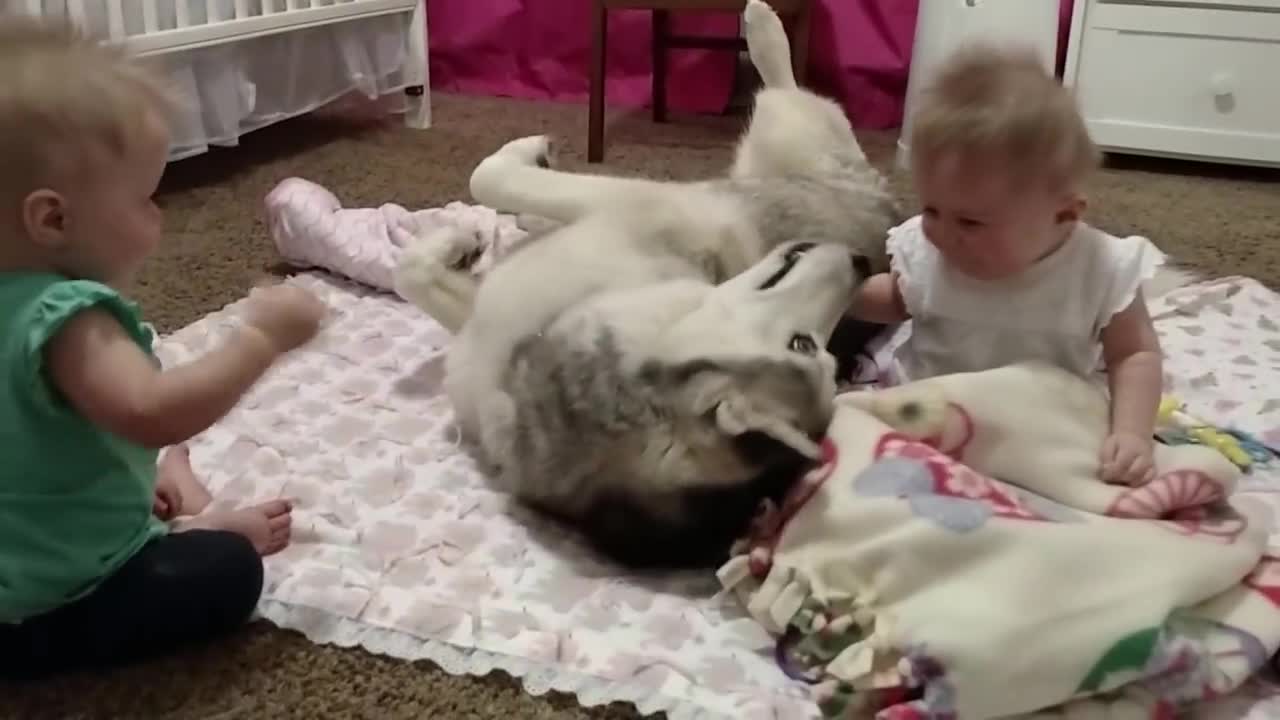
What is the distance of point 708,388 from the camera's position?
1121mm

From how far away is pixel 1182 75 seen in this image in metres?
2.83

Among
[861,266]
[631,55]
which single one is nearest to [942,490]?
[861,266]

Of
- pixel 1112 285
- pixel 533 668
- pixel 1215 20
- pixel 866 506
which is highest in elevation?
pixel 1215 20

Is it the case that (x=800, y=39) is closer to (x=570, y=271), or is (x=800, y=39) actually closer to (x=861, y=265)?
(x=861, y=265)

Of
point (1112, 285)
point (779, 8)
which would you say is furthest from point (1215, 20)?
point (1112, 285)

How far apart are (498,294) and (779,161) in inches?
23.4

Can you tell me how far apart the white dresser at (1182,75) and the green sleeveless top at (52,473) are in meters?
2.34

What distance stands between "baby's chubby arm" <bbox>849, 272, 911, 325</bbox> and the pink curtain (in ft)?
6.68

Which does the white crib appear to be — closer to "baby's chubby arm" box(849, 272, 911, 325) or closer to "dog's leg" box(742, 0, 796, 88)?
"dog's leg" box(742, 0, 796, 88)

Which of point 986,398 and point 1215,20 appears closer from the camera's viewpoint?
point 986,398

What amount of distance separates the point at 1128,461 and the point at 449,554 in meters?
0.67

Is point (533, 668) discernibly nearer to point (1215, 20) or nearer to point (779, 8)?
point (779, 8)

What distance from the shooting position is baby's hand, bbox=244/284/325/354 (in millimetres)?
961

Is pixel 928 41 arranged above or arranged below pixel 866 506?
above
